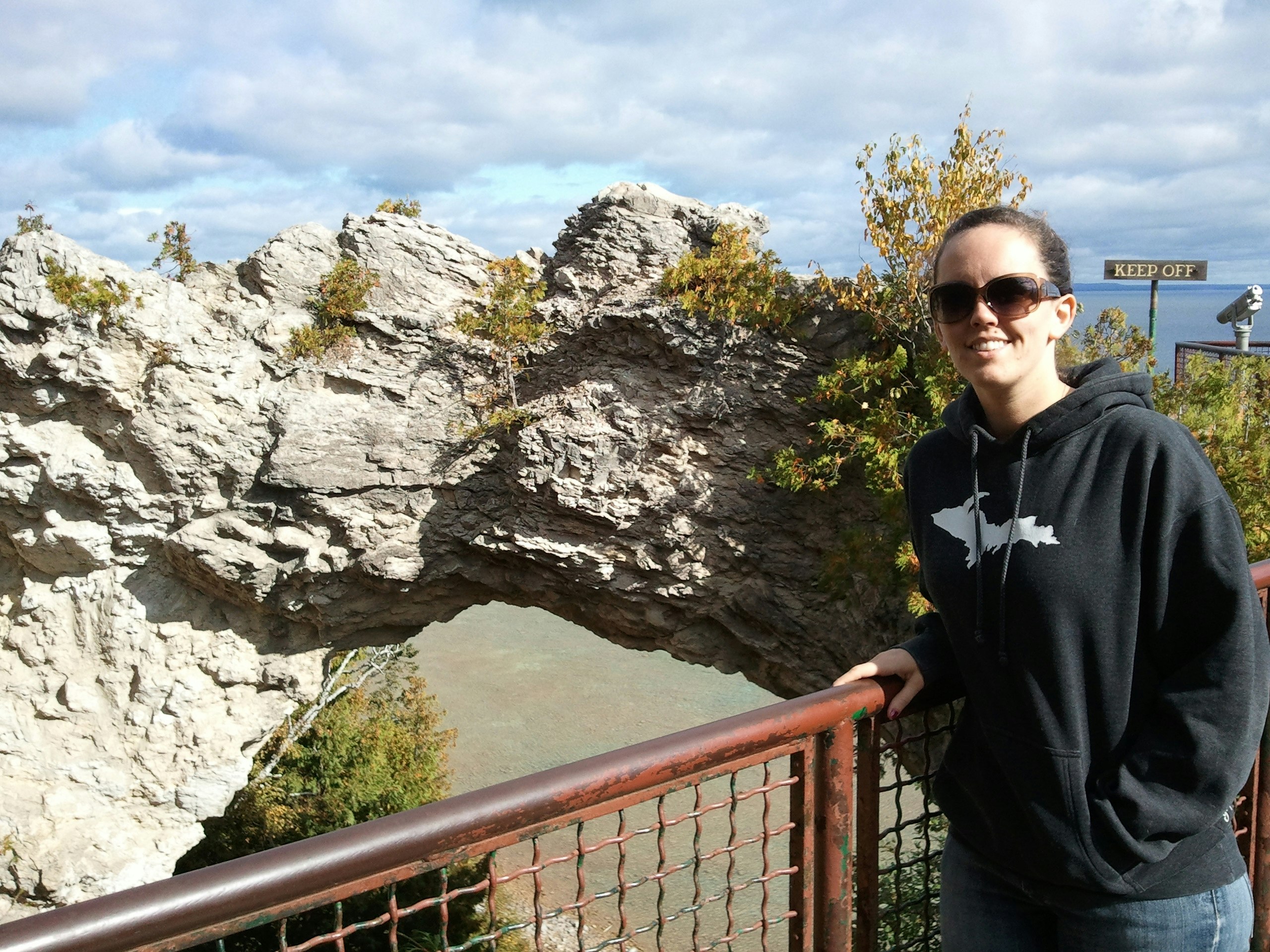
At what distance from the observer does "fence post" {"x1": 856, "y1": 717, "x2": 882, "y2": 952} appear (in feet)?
6.40

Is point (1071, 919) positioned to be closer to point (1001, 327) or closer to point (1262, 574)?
point (1001, 327)

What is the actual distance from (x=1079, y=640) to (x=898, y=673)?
1.51 ft

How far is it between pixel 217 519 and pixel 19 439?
160cm

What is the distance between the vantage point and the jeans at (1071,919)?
1.46 metres

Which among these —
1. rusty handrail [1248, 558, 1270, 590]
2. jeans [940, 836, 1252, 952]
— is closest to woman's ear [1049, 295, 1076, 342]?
jeans [940, 836, 1252, 952]

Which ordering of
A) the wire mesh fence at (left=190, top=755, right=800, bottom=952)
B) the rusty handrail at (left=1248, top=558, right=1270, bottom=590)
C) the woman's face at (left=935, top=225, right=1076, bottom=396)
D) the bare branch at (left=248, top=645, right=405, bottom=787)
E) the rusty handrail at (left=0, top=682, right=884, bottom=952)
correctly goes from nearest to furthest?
the rusty handrail at (left=0, top=682, right=884, bottom=952) < the woman's face at (left=935, top=225, right=1076, bottom=396) < the rusty handrail at (left=1248, top=558, right=1270, bottom=590) < the wire mesh fence at (left=190, top=755, right=800, bottom=952) < the bare branch at (left=248, top=645, right=405, bottom=787)

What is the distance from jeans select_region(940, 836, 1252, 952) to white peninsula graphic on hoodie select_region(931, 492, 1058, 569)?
561 millimetres

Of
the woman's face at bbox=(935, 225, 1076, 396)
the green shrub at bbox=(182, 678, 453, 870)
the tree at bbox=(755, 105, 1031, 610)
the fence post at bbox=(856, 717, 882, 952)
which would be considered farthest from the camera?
the green shrub at bbox=(182, 678, 453, 870)

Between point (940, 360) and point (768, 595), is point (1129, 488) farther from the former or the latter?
point (768, 595)

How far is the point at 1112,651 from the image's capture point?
1.46 m

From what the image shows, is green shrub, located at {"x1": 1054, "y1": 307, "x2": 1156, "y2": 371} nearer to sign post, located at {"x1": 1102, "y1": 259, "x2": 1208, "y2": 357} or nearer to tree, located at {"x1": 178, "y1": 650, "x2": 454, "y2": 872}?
sign post, located at {"x1": 1102, "y1": 259, "x2": 1208, "y2": 357}

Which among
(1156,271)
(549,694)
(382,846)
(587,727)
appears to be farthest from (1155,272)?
(549,694)

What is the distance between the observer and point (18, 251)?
24.0 ft

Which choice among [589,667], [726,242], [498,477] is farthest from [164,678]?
[589,667]
